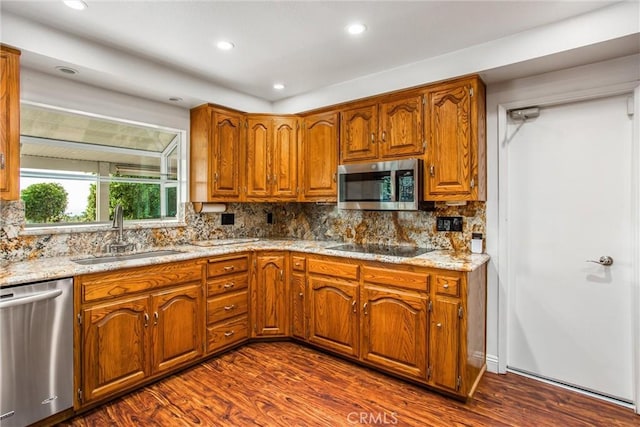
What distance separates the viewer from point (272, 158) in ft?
11.3

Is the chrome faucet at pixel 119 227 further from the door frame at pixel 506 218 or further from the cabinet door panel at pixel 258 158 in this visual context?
the door frame at pixel 506 218

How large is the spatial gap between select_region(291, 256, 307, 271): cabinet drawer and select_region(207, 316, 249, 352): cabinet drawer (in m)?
0.66

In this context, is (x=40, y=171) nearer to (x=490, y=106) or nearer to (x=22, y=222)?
(x=22, y=222)

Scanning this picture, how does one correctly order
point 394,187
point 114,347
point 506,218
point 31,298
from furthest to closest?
point 394,187
point 506,218
point 114,347
point 31,298

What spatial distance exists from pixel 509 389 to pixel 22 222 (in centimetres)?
365

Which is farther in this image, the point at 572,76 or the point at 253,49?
the point at 253,49

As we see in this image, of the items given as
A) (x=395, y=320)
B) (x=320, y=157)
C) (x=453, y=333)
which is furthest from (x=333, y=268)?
(x=320, y=157)

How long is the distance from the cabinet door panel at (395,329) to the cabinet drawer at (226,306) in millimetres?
1132

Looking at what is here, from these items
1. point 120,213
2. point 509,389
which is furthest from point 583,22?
point 120,213

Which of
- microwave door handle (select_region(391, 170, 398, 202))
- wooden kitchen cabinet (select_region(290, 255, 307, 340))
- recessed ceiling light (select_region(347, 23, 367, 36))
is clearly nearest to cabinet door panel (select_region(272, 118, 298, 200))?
wooden kitchen cabinet (select_region(290, 255, 307, 340))

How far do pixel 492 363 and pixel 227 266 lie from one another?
2318 mm

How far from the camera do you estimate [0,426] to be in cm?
173

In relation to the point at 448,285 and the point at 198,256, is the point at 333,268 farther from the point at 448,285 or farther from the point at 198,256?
the point at 198,256

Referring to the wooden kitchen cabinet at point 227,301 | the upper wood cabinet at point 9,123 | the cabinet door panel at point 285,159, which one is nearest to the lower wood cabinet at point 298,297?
the wooden kitchen cabinet at point 227,301
